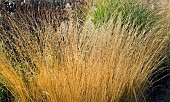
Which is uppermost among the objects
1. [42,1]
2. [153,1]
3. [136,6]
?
[42,1]

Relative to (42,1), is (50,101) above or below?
below

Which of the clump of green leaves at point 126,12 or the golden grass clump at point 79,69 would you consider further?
the clump of green leaves at point 126,12

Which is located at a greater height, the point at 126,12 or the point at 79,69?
the point at 126,12

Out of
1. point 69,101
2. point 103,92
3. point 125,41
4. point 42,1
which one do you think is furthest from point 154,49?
point 42,1

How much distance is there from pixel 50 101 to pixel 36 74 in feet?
1.16

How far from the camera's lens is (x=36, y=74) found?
3.72 m

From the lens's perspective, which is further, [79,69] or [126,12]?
[126,12]

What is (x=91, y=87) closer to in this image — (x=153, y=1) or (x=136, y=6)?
(x=136, y=6)

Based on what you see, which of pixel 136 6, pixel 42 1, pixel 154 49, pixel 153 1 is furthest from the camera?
pixel 42 1

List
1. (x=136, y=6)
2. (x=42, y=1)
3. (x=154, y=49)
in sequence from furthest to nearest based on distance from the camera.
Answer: (x=42, y=1), (x=136, y=6), (x=154, y=49)

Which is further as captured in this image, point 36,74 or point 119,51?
point 119,51

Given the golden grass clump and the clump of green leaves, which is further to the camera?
the clump of green leaves

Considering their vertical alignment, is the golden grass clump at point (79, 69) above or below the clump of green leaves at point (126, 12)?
below

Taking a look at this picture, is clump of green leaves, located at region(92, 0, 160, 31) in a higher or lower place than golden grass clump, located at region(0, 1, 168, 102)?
higher
